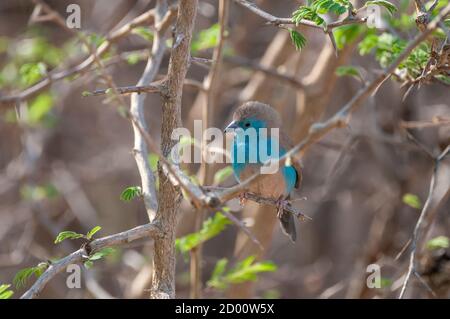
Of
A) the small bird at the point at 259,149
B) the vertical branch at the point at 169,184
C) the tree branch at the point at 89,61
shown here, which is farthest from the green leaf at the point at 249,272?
the tree branch at the point at 89,61

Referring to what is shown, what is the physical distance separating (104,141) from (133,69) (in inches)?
41.5

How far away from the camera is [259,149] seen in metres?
4.32

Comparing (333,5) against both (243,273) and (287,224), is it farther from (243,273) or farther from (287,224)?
(287,224)

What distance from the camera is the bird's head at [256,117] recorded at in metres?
4.48

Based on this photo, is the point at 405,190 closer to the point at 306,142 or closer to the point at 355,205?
the point at 355,205

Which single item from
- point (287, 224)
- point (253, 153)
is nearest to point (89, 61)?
point (253, 153)

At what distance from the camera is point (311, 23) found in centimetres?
289

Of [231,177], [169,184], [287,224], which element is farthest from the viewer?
[231,177]

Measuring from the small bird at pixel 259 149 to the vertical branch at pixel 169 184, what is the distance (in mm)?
1419

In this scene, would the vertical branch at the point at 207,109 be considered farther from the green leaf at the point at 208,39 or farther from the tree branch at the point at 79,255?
the tree branch at the point at 79,255

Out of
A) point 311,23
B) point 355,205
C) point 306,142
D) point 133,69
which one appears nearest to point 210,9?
point 133,69

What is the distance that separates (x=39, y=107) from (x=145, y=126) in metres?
2.65

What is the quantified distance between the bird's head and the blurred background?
583 millimetres
